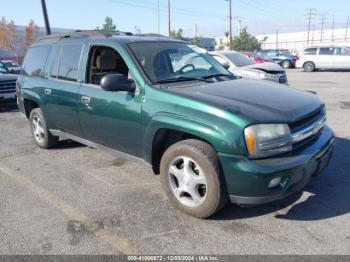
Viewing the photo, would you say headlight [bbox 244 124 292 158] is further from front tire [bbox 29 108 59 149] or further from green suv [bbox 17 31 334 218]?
front tire [bbox 29 108 59 149]

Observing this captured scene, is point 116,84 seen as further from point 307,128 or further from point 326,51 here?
point 326,51

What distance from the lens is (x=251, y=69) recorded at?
1105 centimetres

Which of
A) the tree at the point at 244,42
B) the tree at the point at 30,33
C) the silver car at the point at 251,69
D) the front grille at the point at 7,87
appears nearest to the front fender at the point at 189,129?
the silver car at the point at 251,69

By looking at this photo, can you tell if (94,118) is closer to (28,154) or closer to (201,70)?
(201,70)

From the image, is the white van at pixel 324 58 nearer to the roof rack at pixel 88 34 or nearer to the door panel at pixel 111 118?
the roof rack at pixel 88 34

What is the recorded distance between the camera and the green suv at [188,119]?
3.18 meters

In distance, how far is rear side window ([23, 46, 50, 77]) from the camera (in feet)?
18.9

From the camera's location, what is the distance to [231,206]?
3.85m

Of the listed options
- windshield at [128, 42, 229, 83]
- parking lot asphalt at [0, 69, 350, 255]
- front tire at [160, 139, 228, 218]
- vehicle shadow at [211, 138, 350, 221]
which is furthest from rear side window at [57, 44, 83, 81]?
vehicle shadow at [211, 138, 350, 221]

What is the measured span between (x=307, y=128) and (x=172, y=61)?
191cm

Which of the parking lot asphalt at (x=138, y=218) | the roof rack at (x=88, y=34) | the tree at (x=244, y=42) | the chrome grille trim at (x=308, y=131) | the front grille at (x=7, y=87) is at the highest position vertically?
the tree at (x=244, y=42)

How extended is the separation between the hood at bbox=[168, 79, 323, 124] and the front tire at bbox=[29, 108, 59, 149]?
301 centimetres

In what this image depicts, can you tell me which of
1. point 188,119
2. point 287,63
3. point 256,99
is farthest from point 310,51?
point 188,119

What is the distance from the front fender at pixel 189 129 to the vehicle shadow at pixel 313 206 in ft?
2.92
